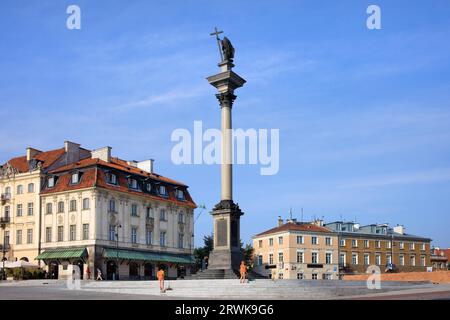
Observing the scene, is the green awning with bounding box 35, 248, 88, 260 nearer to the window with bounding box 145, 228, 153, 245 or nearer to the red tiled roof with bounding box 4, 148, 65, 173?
the window with bounding box 145, 228, 153, 245

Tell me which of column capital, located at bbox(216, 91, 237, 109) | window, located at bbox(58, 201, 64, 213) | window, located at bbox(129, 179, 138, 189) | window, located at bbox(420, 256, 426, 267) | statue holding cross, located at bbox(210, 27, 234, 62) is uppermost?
statue holding cross, located at bbox(210, 27, 234, 62)

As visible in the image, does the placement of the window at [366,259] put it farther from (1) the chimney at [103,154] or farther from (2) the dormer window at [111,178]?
(2) the dormer window at [111,178]

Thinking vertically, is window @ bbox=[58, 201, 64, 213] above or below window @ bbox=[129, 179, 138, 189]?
Answer: below

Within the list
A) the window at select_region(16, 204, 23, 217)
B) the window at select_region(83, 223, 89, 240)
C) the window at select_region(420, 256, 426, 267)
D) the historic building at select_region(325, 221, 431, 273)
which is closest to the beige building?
the historic building at select_region(325, 221, 431, 273)

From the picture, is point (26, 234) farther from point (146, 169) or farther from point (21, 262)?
point (146, 169)

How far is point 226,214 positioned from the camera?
37.5m

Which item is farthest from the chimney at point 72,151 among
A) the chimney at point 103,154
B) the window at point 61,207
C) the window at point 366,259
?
the window at point 366,259

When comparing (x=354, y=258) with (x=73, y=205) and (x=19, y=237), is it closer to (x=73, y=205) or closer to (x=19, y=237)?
(x=73, y=205)

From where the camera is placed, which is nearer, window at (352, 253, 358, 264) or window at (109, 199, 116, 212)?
window at (109, 199, 116, 212)

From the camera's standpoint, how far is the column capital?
127 feet

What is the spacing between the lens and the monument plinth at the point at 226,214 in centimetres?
3709

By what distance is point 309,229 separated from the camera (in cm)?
9069

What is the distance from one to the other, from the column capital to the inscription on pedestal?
761 cm
